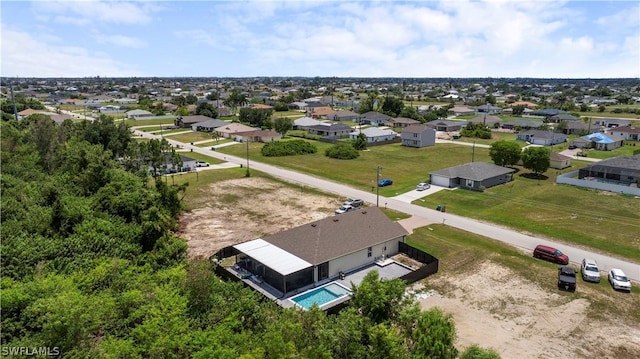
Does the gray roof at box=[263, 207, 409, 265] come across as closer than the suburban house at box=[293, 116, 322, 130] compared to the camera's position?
Yes

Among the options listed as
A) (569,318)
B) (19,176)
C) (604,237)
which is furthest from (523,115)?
(19,176)

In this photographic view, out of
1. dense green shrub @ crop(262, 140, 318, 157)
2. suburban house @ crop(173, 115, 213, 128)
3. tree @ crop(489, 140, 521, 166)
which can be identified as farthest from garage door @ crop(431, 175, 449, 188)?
suburban house @ crop(173, 115, 213, 128)

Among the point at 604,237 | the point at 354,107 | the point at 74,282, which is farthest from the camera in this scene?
the point at 354,107

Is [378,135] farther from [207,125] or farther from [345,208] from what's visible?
[345,208]

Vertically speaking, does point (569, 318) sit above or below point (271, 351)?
below

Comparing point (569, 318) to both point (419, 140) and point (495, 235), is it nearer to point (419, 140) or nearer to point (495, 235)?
point (495, 235)

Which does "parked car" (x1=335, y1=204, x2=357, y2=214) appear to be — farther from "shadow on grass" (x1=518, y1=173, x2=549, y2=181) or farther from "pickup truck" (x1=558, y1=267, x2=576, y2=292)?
"shadow on grass" (x1=518, y1=173, x2=549, y2=181)

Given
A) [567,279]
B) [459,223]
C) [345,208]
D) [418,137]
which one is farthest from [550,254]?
[418,137]
